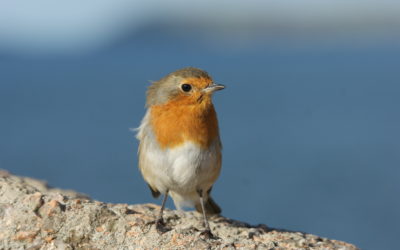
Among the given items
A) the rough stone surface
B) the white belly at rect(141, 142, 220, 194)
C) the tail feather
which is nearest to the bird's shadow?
the tail feather

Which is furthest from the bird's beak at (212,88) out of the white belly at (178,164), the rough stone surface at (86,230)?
the rough stone surface at (86,230)

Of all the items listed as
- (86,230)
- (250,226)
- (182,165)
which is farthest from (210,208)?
(86,230)

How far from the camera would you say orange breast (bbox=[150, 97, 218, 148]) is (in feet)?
23.8

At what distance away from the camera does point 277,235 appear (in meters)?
7.30

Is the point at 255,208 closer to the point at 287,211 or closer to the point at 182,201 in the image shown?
the point at 287,211

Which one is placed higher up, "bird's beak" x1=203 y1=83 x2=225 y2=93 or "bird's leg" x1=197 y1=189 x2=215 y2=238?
"bird's beak" x1=203 y1=83 x2=225 y2=93

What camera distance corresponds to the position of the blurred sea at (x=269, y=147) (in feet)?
91.8

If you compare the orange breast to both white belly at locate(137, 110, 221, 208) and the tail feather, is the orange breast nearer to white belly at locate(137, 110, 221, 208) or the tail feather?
white belly at locate(137, 110, 221, 208)

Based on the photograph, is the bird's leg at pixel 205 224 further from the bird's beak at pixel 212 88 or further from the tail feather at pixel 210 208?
the bird's beak at pixel 212 88

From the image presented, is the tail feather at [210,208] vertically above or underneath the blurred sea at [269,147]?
underneath

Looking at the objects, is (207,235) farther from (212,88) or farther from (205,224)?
→ (212,88)

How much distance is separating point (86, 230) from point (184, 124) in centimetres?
159

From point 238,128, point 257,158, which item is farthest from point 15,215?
point 238,128

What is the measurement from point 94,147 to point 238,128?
11304 millimetres
